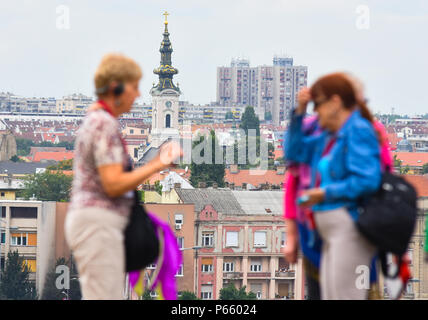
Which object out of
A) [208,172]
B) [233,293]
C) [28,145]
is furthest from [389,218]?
[28,145]

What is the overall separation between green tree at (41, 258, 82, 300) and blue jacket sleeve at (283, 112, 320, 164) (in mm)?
36846

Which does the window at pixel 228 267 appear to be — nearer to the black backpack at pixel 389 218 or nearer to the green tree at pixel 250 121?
the black backpack at pixel 389 218

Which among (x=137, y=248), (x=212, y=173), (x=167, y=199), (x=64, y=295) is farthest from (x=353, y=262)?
(x=212, y=173)

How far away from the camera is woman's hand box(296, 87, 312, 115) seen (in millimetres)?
4668

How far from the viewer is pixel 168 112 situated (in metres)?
114

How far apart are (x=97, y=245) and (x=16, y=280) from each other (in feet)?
143

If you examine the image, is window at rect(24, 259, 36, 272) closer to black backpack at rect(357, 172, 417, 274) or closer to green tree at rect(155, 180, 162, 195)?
A: green tree at rect(155, 180, 162, 195)

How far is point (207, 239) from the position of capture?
48.1 metres

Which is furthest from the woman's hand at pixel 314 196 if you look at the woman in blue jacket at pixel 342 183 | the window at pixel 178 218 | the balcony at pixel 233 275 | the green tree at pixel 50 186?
the green tree at pixel 50 186

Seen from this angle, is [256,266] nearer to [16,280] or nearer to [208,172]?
[16,280]

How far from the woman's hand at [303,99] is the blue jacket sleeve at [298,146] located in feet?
0.11

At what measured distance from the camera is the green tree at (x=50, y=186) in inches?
2791

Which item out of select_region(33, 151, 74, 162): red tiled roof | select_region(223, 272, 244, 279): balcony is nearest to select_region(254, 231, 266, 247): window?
Answer: select_region(223, 272, 244, 279): balcony
